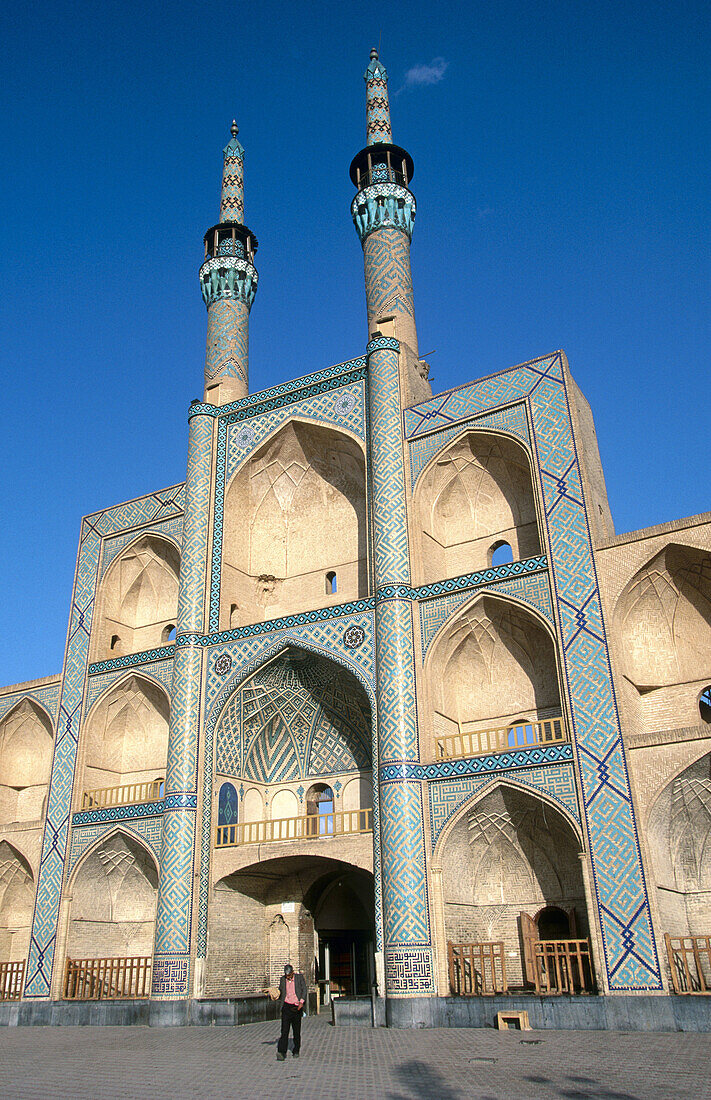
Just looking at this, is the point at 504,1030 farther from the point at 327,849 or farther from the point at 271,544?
the point at 271,544

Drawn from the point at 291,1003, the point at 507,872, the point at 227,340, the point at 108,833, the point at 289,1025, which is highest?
the point at 227,340

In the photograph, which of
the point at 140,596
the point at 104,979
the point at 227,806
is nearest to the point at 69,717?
the point at 140,596

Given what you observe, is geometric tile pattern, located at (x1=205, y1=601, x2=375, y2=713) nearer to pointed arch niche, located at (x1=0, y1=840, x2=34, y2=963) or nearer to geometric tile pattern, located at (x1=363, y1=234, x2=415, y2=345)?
pointed arch niche, located at (x1=0, y1=840, x2=34, y2=963)

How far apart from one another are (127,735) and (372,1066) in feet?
33.4

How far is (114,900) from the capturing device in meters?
15.3

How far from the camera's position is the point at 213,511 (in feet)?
52.8

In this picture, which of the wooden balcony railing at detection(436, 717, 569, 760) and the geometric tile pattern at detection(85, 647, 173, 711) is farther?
the geometric tile pattern at detection(85, 647, 173, 711)

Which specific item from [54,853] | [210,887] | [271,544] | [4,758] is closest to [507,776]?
[210,887]

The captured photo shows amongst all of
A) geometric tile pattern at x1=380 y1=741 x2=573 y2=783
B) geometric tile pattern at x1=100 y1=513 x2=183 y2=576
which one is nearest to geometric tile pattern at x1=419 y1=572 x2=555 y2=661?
geometric tile pattern at x1=380 y1=741 x2=573 y2=783

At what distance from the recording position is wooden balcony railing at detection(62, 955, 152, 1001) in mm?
13680

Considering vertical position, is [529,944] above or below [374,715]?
below

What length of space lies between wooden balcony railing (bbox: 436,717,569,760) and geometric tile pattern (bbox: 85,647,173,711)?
4838 mm

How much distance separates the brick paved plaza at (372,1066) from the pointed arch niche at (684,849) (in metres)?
1.85

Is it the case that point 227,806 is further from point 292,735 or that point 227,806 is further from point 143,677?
point 143,677
